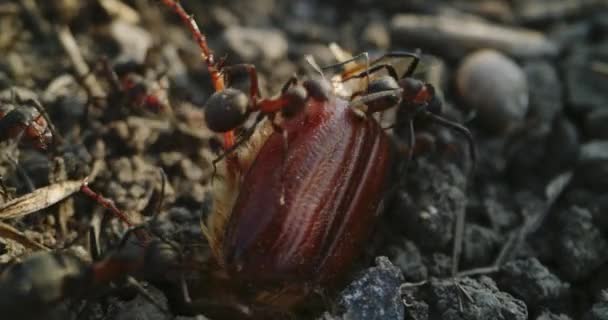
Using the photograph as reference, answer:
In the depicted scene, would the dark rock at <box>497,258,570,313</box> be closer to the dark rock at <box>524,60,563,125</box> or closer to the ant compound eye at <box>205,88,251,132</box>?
the dark rock at <box>524,60,563,125</box>

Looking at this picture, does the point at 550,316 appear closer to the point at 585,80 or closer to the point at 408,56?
the point at 408,56

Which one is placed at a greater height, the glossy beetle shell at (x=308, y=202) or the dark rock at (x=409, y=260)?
the glossy beetle shell at (x=308, y=202)

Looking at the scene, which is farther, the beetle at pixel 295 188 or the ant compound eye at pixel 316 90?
the ant compound eye at pixel 316 90

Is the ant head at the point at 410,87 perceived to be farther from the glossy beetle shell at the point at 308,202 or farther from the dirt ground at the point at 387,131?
the glossy beetle shell at the point at 308,202

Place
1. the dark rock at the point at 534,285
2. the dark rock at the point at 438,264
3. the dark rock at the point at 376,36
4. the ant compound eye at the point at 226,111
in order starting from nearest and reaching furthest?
the ant compound eye at the point at 226,111 < the dark rock at the point at 534,285 < the dark rock at the point at 438,264 < the dark rock at the point at 376,36

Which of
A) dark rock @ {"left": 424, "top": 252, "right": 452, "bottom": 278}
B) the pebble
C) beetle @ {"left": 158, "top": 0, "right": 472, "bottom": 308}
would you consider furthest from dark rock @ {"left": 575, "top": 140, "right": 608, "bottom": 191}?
beetle @ {"left": 158, "top": 0, "right": 472, "bottom": 308}

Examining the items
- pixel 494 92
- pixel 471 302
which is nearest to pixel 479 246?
pixel 471 302

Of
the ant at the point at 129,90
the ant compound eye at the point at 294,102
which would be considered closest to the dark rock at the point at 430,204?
the ant compound eye at the point at 294,102
